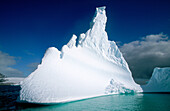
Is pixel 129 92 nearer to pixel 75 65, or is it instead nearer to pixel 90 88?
pixel 90 88

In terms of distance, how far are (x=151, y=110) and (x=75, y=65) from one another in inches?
305

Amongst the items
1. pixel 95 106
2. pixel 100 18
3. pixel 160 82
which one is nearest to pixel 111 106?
pixel 95 106

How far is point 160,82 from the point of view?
66.3ft

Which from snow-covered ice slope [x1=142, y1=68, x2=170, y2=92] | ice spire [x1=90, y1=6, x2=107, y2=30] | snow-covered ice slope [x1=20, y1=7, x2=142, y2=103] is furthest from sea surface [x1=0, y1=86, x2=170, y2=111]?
ice spire [x1=90, y1=6, x2=107, y2=30]

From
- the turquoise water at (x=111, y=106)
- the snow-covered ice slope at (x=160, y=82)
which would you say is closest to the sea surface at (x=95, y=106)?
the turquoise water at (x=111, y=106)

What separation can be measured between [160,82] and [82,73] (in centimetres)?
1608

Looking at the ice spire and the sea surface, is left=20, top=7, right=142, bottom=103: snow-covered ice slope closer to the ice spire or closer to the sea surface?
the ice spire

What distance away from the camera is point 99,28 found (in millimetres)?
→ 18969

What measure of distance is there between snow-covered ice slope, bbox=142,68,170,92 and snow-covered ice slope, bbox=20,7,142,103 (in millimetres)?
4833

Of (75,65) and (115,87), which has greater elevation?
(75,65)

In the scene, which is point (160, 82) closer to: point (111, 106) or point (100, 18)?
point (100, 18)

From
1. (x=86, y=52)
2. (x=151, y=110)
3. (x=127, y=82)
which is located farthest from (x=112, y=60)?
(x=151, y=110)

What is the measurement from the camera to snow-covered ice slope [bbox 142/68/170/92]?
19.7 metres

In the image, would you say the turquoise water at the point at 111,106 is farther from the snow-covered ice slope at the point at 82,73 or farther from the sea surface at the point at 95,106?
the snow-covered ice slope at the point at 82,73
